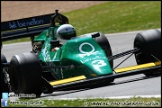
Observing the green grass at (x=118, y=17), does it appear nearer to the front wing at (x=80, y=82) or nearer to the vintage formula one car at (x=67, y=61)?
the vintage formula one car at (x=67, y=61)

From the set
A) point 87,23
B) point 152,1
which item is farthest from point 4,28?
point 152,1

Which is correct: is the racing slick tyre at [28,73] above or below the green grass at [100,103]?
above

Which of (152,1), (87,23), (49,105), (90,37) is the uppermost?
(152,1)

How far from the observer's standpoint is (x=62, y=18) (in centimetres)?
1084

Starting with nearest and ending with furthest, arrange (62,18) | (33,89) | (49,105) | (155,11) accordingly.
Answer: (49,105) → (33,89) → (62,18) → (155,11)

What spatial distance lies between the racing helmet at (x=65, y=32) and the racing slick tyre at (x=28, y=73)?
1558mm

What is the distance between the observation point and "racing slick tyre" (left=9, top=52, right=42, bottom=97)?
8203 millimetres

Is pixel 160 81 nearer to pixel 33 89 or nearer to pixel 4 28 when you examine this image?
pixel 33 89

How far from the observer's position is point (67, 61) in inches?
365

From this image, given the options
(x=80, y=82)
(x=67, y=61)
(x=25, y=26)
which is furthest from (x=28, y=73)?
(x=25, y=26)

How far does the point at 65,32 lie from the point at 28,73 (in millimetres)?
1875

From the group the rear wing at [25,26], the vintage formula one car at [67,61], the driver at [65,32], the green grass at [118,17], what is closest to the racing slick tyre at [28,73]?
the vintage formula one car at [67,61]

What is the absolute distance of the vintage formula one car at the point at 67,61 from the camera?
27.2 ft

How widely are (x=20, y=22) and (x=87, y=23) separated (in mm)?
15123
